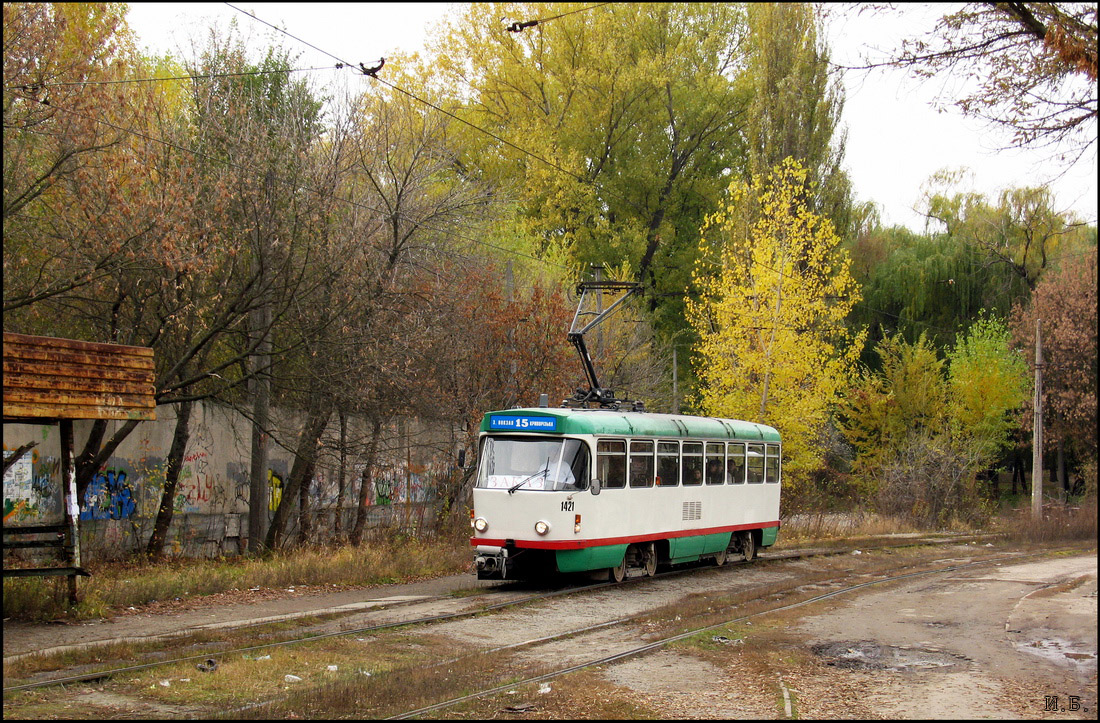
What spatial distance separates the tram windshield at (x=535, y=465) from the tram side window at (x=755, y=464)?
6.88 metres

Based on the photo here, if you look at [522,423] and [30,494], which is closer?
[522,423]

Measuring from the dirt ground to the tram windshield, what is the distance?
1.87m

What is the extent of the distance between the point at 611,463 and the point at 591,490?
92 centimetres

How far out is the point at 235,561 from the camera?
67.6 ft

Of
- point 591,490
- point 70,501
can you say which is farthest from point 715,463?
point 70,501

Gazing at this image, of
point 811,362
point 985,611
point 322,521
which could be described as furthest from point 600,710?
point 811,362

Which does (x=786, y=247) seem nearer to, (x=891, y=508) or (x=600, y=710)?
(x=891, y=508)

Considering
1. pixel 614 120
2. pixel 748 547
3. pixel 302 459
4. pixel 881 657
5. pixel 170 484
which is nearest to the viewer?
pixel 881 657

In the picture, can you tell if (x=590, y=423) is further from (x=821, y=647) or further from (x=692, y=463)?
(x=821, y=647)

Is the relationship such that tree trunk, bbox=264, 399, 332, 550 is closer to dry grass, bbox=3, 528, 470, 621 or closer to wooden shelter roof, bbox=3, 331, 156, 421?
dry grass, bbox=3, 528, 470, 621

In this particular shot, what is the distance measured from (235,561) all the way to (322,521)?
4456 millimetres

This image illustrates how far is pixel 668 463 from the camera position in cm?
1925

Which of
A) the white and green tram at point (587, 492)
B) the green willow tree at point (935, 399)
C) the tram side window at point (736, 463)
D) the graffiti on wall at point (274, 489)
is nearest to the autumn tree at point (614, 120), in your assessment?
the green willow tree at point (935, 399)

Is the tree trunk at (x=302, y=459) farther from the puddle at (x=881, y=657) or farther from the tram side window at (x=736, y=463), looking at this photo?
the puddle at (x=881, y=657)
